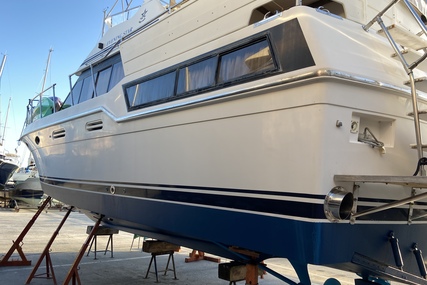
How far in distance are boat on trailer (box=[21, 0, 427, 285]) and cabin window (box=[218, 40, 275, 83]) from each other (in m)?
0.01

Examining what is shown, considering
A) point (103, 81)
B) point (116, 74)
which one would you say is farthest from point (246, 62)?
point (103, 81)

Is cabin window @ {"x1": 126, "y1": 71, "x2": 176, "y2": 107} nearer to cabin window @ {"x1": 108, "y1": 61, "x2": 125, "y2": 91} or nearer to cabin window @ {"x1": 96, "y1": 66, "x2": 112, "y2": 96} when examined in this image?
cabin window @ {"x1": 108, "y1": 61, "x2": 125, "y2": 91}

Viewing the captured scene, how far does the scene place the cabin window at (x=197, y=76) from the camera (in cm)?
318

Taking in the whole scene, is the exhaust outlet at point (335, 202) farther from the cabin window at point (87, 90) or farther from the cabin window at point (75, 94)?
the cabin window at point (75, 94)

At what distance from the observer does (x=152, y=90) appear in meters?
3.84

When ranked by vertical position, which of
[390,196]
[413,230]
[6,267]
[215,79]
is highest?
[215,79]

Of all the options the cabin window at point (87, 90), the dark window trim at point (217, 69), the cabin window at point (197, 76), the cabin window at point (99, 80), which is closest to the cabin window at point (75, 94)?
the cabin window at point (99, 80)

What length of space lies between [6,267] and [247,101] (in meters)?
6.39

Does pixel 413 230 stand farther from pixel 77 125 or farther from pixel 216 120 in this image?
pixel 77 125

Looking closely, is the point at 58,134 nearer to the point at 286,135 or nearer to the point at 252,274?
the point at 252,274

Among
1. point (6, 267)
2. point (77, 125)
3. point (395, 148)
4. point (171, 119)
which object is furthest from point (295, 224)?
point (6, 267)

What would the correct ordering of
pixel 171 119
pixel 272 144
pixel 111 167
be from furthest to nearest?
pixel 111 167
pixel 171 119
pixel 272 144

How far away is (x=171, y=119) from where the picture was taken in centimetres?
346

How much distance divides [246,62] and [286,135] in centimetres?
75
